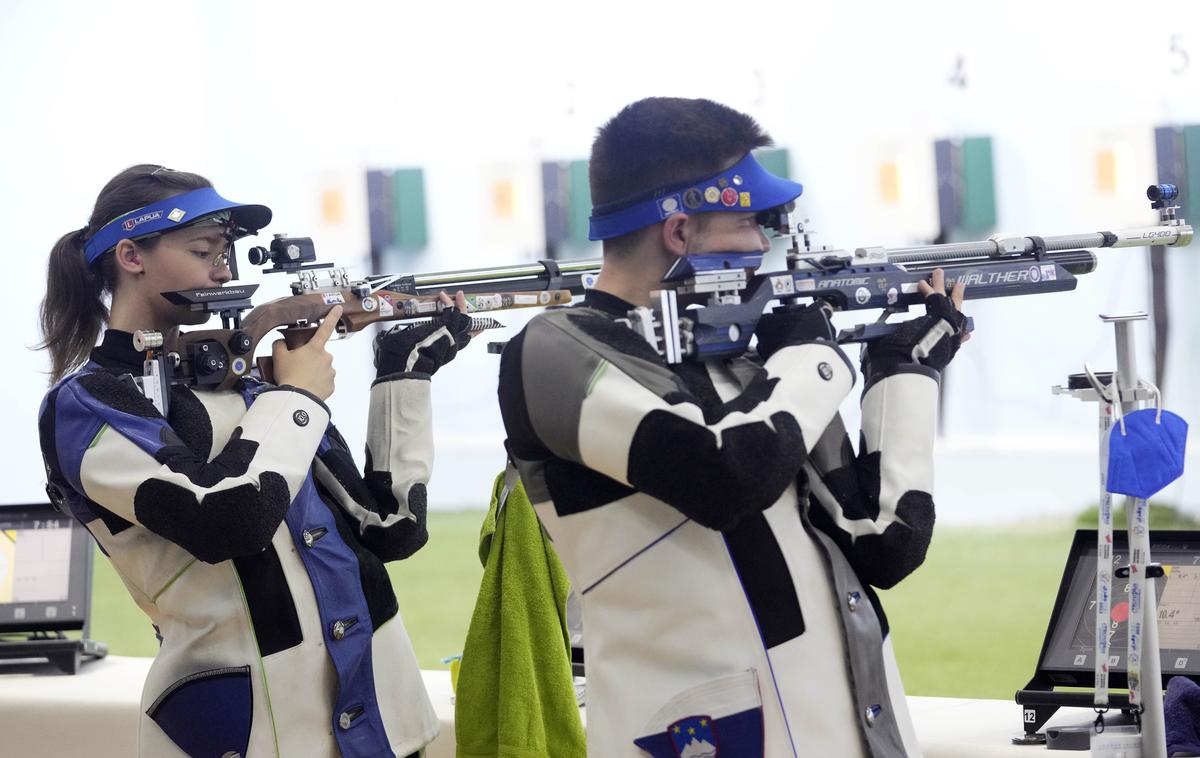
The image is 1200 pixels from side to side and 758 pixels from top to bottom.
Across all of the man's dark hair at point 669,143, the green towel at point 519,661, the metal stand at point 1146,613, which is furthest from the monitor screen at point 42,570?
the metal stand at point 1146,613

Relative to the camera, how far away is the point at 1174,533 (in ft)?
6.91

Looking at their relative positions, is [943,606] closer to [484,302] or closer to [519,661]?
[484,302]

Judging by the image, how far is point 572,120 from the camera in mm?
6172

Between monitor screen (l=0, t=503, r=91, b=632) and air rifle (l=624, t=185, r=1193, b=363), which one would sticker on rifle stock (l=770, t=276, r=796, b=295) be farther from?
monitor screen (l=0, t=503, r=91, b=632)

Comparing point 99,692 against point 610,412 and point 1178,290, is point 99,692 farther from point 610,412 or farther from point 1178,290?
point 1178,290

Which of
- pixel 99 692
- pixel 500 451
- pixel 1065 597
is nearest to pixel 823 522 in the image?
pixel 1065 597

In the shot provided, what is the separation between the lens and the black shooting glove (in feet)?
4.99

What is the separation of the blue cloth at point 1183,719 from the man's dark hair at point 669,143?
104cm

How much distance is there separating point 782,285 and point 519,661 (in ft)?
2.53

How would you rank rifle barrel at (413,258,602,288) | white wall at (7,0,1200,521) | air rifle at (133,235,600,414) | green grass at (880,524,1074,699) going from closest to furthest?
air rifle at (133,235,600,414)
rifle barrel at (413,258,602,288)
green grass at (880,524,1074,699)
white wall at (7,0,1200,521)

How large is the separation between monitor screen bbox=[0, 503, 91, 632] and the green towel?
1.31 meters

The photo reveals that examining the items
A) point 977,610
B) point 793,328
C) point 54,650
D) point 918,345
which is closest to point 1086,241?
point 918,345

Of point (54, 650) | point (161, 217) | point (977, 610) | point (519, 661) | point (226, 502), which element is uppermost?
point (161, 217)

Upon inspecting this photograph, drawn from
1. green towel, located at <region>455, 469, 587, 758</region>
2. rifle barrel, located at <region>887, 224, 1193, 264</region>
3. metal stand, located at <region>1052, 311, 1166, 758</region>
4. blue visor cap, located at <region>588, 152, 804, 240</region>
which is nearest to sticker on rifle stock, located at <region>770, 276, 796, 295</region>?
blue visor cap, located at <region>588, 152, 804, 240</region>
